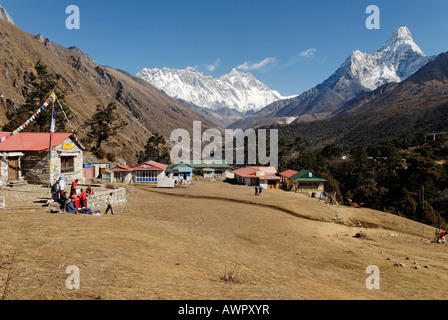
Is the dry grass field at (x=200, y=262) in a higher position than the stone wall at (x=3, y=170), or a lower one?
lower

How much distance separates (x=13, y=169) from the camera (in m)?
26.4

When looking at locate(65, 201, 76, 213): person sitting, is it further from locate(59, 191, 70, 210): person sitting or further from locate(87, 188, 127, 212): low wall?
locate(87, 188, 127, 212): low wall

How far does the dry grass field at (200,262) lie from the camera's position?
6.72 metres

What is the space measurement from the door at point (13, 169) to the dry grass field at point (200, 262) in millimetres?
13900

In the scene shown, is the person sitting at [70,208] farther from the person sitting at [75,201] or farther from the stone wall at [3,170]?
the stone wall at [3,170]

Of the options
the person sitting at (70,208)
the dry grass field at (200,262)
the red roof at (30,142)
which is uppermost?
the red roof at (30,142)

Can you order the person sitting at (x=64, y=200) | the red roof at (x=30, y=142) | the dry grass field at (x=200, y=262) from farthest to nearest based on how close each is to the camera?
the red roof at (x=30, y=142) < the person sitting at (x=64, y=200) < the dry grass field at (x=200, y=262)

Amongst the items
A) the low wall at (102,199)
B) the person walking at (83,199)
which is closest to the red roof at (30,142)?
the low wall at (102,199)

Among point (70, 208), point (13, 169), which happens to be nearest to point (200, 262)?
point (70, 208)

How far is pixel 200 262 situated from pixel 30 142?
2716 cm

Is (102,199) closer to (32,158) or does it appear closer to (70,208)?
(70,208)
